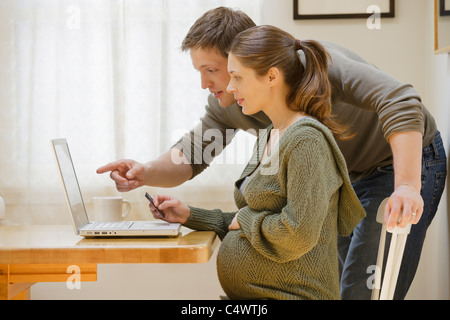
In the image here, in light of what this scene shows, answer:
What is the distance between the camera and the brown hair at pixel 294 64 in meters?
1.24

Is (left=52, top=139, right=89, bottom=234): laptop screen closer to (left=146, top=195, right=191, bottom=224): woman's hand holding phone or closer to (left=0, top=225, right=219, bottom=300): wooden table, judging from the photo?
(left=0, top=225, right=219, bottom=300): wooden table

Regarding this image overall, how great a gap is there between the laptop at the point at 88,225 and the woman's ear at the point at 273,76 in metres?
0.41

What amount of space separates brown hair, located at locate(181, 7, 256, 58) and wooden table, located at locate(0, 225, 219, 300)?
1.66 feet

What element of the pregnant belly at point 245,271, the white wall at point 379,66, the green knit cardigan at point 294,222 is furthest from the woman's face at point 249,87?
the white wall at point 379,66

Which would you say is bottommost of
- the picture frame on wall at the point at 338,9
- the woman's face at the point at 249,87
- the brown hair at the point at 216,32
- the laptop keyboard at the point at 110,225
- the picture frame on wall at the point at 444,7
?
the laptop keyboard at the point at 110,225

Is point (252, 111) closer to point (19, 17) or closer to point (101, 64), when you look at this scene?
point (101, 64)

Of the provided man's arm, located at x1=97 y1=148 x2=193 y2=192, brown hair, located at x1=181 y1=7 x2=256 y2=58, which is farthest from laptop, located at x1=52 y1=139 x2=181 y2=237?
brown hair, located at x1=181 y1=7 x2=256 y2=58

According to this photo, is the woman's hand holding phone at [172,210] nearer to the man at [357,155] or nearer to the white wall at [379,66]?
the man at [357,155]

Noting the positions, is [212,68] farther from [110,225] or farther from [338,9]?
[338,9]

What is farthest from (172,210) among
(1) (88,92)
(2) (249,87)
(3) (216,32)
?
(1) (88,92)

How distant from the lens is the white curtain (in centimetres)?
223

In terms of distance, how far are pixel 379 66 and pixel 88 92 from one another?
1172 mm

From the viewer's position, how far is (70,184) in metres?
1.40

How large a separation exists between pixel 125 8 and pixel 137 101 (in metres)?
0.37
